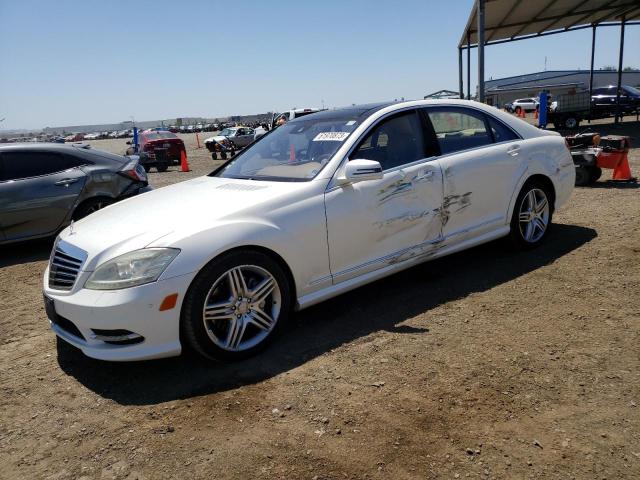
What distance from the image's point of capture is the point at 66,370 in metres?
3.28

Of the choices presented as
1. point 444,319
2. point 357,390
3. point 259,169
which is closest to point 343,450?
point 357,390

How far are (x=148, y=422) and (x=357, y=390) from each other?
3.75ft

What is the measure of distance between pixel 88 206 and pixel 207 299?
424 cm

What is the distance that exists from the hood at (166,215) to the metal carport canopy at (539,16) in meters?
14.0

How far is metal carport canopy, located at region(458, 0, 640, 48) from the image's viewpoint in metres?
16.4

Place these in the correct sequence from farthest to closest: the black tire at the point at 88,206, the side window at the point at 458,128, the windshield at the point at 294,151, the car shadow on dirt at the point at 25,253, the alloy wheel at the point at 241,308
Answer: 1. the black tire at the point at 88,206
2. the car shadow on dirt at the point at 25,253
3. the side window at the point at 458,128
4. the windshield at the point at 294,151
5. the alloy wheel at the point at 241,308

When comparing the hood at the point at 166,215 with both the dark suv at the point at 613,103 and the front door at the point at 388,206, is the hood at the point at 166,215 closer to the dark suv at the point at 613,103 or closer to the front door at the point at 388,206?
the front door at the point at 388,206

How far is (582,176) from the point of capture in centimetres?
818

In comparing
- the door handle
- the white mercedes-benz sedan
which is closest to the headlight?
the white mercedes-benz sedan

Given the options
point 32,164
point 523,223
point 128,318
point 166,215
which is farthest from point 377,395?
point 32,164

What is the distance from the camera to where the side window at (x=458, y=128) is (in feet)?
13.8

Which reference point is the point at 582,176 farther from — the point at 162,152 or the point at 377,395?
the point at 162,152

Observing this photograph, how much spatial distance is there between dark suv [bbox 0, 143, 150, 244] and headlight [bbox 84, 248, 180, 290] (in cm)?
387

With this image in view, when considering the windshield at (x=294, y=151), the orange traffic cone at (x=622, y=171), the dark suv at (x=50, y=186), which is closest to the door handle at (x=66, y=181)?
the dark suv at (x=50, y=186)
